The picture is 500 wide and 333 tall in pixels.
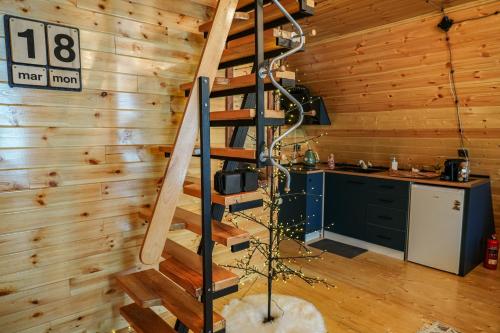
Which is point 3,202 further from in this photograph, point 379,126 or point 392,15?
point 379,126

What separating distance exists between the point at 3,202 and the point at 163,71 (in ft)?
3.88

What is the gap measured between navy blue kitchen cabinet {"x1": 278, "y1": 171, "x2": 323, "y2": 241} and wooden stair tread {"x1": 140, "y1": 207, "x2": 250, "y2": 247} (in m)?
2.36

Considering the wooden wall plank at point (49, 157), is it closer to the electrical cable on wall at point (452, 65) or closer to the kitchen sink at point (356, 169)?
the electrical cable on wall at point (452, 65)

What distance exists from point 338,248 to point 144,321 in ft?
9.00

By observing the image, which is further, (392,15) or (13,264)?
(392,15)

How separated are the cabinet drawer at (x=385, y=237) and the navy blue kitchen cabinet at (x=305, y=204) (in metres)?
0.66

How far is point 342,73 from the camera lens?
3.91 metres

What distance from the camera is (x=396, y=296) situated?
284 cm

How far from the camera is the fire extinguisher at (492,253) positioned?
3.32 metres

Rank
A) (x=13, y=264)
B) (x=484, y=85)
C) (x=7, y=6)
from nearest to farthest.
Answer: (x=7, y=6), (x=13, y=264), (x=484, y=85)

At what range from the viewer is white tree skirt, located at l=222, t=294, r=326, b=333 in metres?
2.32

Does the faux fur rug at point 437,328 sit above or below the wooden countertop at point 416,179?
below

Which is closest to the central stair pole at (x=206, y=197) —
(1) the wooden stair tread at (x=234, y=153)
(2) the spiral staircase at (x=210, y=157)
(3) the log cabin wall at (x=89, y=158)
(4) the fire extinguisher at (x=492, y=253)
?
(2) the spiral staircase at (x=210, y=157)

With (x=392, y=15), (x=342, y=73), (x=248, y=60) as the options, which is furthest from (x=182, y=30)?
(x=342, y=73)
